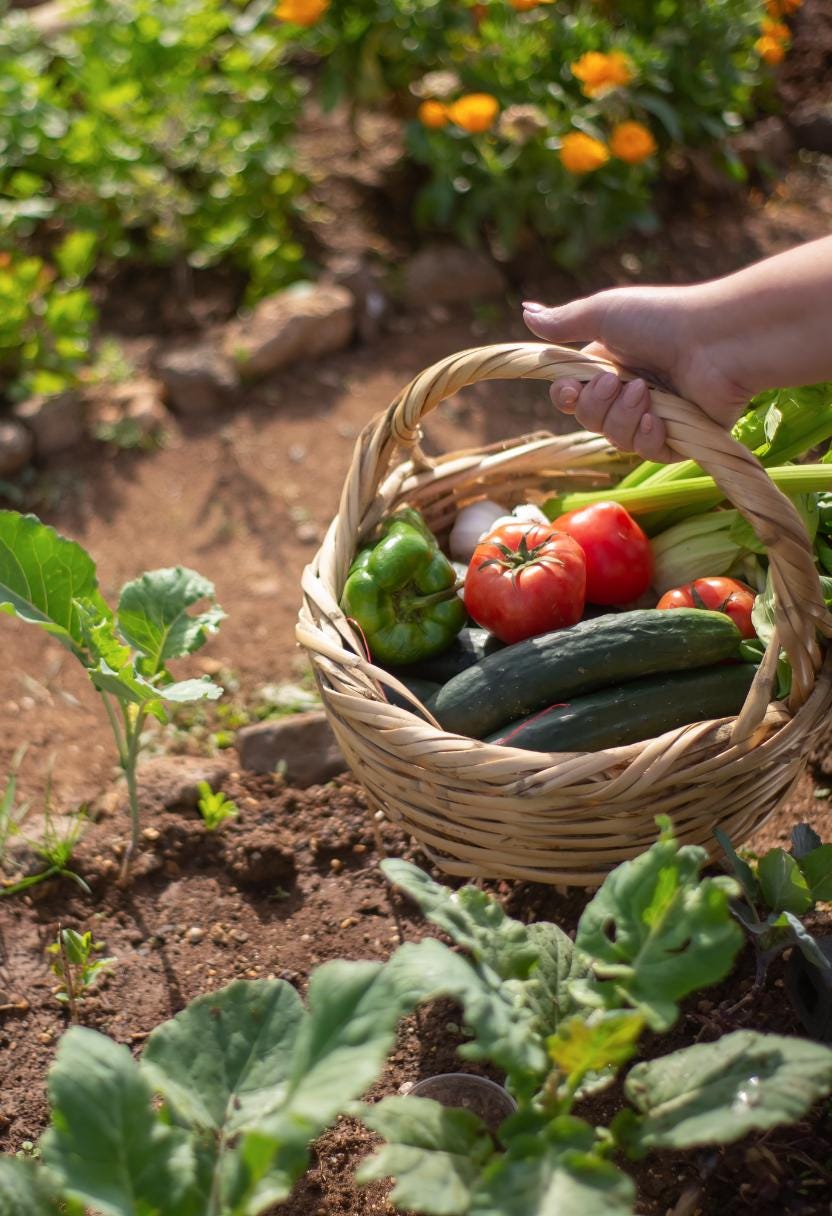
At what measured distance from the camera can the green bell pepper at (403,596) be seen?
230 centimetres

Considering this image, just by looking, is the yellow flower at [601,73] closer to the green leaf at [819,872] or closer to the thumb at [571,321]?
the thumb at [571,321]

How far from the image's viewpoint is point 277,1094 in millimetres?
1520

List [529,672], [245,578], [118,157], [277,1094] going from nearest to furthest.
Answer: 1. [277,1094]
2. [529,672]
3. [245,578]
4. [118,157]

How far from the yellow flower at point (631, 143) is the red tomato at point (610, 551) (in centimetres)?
228

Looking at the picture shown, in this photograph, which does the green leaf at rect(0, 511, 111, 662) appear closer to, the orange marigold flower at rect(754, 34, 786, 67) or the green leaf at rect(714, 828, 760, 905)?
the green leaf at rect(714, 828, 760, 905)

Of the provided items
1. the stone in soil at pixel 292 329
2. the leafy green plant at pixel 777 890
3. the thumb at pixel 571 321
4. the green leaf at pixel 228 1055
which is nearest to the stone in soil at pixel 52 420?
the stone in soil at pixel 292 329

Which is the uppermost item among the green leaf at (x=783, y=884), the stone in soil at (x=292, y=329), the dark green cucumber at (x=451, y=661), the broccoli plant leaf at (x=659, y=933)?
the broccoli plant leaf at (x=659, y=933)

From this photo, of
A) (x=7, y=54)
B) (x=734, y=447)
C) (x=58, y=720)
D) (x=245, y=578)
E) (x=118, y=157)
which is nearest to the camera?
(x=734, y=447)

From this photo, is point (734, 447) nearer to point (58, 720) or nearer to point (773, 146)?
point (58, 720)

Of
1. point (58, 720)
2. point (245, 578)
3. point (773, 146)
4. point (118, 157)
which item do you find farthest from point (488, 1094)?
point (773, 146)

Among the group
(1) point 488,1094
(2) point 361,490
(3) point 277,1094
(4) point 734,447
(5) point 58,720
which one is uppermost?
(4) point 734,447

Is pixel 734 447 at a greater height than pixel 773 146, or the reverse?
pixel 734 447

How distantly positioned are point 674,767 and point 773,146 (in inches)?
171

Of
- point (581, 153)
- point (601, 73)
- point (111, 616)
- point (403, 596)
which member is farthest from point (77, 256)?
point (403, 596)
